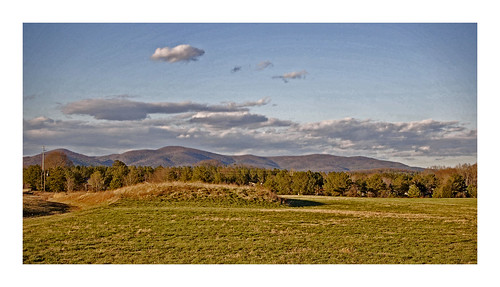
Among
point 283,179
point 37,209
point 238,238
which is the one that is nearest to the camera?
point 238,238

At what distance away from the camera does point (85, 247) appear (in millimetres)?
12555

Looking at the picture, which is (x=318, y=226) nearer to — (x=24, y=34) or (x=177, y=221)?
(x=177, y=221)

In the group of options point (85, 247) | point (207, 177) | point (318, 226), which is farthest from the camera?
point (207, 177)

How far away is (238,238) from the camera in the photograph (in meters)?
13.9

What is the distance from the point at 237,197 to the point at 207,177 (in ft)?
58.4

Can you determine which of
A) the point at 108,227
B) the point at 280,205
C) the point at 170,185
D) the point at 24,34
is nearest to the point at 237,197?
the point at 280,205

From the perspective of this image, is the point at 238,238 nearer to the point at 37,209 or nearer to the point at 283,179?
the point at 37,209

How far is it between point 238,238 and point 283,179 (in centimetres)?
4160

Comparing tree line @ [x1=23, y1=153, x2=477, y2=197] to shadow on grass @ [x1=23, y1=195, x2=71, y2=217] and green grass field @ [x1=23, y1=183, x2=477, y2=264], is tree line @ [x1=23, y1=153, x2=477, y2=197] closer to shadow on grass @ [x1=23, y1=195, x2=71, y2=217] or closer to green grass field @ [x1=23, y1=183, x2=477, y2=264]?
shadow on grass @ [x1=23, y1=195, x2=71, y2=217]

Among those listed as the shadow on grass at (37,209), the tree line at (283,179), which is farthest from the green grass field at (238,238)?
the tree line at (283,179)

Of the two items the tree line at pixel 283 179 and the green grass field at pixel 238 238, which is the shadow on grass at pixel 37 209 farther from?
the tree line at pixel 283 179

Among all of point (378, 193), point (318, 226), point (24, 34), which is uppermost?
point (24, 34)

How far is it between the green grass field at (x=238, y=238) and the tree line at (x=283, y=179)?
11.3m

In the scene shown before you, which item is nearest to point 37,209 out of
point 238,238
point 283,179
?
point 238,238
